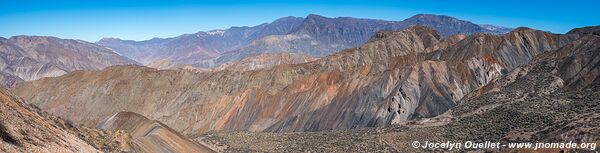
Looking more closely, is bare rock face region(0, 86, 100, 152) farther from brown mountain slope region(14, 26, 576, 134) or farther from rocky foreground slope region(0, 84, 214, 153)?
brown mountain slope region(14, 26, 576, 134)

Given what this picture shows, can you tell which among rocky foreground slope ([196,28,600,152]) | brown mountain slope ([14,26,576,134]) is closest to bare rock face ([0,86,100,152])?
rocky foreground slope ([196,28,600,152])

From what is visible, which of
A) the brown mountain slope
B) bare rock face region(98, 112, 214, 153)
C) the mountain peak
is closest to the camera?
bare rock face region(98, 112, 214, 153)

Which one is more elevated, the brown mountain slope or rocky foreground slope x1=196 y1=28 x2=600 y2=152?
rocky foreground slope x1=196 y1=28 x2=600 y2=152

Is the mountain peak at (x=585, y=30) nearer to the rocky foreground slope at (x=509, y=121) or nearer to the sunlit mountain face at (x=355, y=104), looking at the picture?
the sunlit mountain face at (x=355, y=104)

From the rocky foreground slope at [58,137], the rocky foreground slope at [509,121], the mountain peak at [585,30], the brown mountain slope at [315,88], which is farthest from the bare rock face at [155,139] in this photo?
the mountain peak at [585,30]

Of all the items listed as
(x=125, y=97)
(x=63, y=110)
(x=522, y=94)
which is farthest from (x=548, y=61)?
(x=63, y=110)

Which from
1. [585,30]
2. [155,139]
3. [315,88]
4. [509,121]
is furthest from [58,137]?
[585,30]
